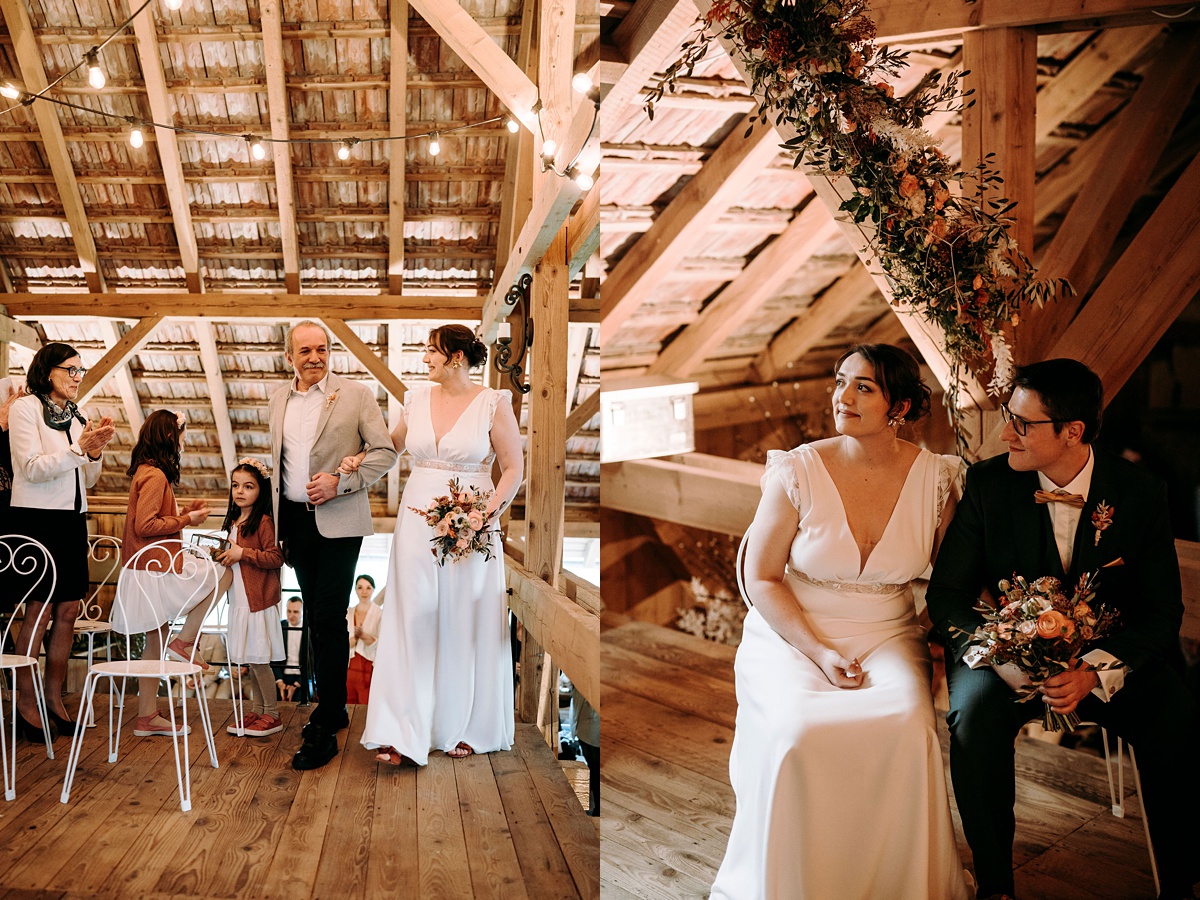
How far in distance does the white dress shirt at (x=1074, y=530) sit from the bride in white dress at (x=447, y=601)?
189 cm

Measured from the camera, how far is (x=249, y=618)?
3820 mm

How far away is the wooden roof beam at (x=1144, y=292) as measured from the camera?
2607 mm

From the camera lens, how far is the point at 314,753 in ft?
11.1

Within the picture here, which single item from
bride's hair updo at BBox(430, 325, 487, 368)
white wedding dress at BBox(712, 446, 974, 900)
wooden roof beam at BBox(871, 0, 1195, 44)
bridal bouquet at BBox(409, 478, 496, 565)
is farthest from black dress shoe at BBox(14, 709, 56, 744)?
wooden roof beam at BBox(871, 0, 1195, 44)

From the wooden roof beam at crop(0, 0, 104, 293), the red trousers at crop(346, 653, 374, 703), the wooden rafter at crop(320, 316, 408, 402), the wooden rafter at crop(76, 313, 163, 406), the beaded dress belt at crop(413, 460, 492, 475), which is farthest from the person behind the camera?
the wooden rafter at crop(320, 316, 408, 402)

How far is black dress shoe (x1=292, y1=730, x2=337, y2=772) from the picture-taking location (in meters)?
3.37

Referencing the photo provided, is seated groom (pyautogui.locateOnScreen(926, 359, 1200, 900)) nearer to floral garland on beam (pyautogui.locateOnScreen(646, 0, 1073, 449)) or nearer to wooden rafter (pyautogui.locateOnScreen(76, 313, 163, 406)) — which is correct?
floral garland on beam (pyautogui.locateOnScreen(646, 0, 1073, 449))

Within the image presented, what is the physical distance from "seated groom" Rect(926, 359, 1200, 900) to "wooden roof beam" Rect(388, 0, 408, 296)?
5.32 metres

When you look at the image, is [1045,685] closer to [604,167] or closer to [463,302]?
[604,167]

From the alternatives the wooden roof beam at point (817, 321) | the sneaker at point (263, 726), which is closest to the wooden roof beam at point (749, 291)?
the wooden roof beam at point (817, 321)

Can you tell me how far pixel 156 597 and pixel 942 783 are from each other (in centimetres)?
296

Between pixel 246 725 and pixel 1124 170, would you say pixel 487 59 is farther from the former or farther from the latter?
pixel 246 725

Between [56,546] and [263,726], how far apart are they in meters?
1.09

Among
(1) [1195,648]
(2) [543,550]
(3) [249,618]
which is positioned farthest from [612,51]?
(1) [1195,648]
